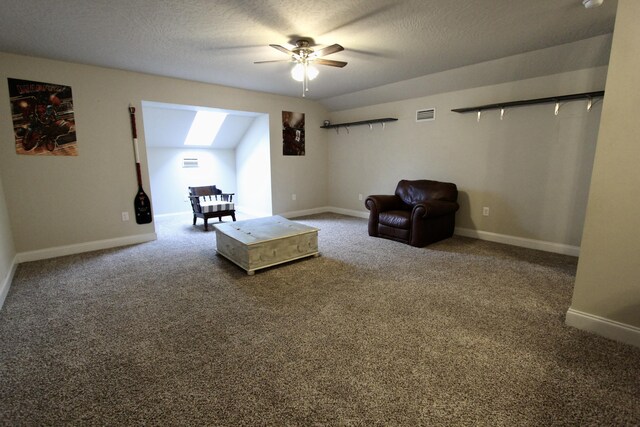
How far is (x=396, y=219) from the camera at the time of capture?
411 centimetres

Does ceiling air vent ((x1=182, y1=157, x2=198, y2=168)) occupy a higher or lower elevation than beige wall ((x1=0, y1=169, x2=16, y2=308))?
higher

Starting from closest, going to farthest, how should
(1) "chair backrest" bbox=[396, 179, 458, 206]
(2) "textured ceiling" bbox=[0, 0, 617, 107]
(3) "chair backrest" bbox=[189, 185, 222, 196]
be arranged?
(2) "textured ceiling" bbox=[0, 0, 617, 107] < (1) "chair backrest" bbox=[396, 179, 458, 206] < (3) "chair backrest" bbox=[189, 185, 222, 196]

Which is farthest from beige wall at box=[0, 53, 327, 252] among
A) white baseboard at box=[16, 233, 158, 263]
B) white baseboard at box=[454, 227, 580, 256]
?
white baseboard at box=[454, 227, 580, 256]

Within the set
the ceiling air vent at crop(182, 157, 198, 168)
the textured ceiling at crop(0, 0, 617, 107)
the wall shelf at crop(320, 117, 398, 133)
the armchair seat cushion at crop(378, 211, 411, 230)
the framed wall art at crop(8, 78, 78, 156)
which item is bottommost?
the armchair seat cushion at crop(378, 211, 411, 230)

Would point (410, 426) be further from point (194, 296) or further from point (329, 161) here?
point (329, 161)

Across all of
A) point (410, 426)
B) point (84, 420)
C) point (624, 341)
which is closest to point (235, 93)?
point (84, 420)

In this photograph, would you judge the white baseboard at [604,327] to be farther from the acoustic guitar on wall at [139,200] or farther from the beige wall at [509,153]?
the acoustic guitar on wall at [139,200]

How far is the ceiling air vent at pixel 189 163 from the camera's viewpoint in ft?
21.1

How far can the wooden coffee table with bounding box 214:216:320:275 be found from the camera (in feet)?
10.0

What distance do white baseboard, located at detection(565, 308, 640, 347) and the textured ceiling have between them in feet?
7.89

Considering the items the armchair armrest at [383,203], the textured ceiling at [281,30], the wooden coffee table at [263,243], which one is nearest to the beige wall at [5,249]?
the textured ceiling at [281,30]

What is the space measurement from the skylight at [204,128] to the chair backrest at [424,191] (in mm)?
3797

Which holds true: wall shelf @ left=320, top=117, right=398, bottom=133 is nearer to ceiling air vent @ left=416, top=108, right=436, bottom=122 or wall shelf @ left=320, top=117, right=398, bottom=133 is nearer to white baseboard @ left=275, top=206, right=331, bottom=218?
ceiling air vent @ left=416, top=108, right=436, bottom=122

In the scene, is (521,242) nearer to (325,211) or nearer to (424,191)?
(424,191)
